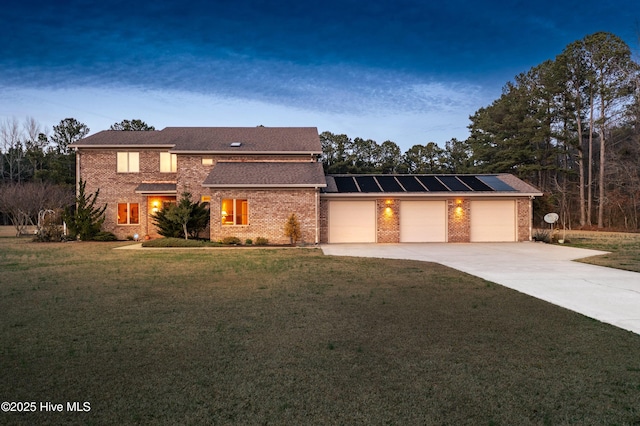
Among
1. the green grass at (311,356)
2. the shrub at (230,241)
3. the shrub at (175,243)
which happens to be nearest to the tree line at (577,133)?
the shrub at (230,241)

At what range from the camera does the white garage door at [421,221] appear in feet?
62.8

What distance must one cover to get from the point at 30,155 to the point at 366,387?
49.2 metres

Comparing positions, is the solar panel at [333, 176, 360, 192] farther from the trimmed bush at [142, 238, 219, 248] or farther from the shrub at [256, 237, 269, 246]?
the trimmed bush at [142, 238, 219, 248]

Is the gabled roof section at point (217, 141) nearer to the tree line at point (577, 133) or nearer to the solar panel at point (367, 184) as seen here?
the solar panel at point (367, 184)

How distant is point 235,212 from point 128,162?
8.44m

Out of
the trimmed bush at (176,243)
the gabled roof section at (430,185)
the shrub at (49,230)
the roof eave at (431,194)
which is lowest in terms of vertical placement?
the trimmed bush at (176,243)

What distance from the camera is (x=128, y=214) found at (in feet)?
70.8

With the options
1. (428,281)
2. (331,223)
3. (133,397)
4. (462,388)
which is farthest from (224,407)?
(331,223)

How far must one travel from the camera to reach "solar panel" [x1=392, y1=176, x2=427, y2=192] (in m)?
19.2

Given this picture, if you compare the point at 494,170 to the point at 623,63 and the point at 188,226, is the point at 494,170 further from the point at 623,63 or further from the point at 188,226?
the point at 188,226

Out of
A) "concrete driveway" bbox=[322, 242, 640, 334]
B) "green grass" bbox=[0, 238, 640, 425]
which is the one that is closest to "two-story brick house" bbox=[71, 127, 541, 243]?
"concrete driveway" bbox=[322, 242, 640, 334]

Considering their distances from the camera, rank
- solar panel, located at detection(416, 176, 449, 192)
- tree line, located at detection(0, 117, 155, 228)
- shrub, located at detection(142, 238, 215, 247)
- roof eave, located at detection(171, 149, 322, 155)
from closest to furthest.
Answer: shrub, located at detection(142, 238, 215, 247)
solar panel, located at detection(416, 176, 449, 192)
roof eave, located at detection(171, 149, 322, 155)
tree line, located at detection(0, 117, 155, 228)

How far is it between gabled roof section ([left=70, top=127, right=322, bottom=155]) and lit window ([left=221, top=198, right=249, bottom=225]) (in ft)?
12.9

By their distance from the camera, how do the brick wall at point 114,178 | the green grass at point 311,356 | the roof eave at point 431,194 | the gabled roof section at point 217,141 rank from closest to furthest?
the green grass at point 311,356, the roof eave at point 431,194, the gabled roof section at point 217,141, the brick wall at point 114,178
